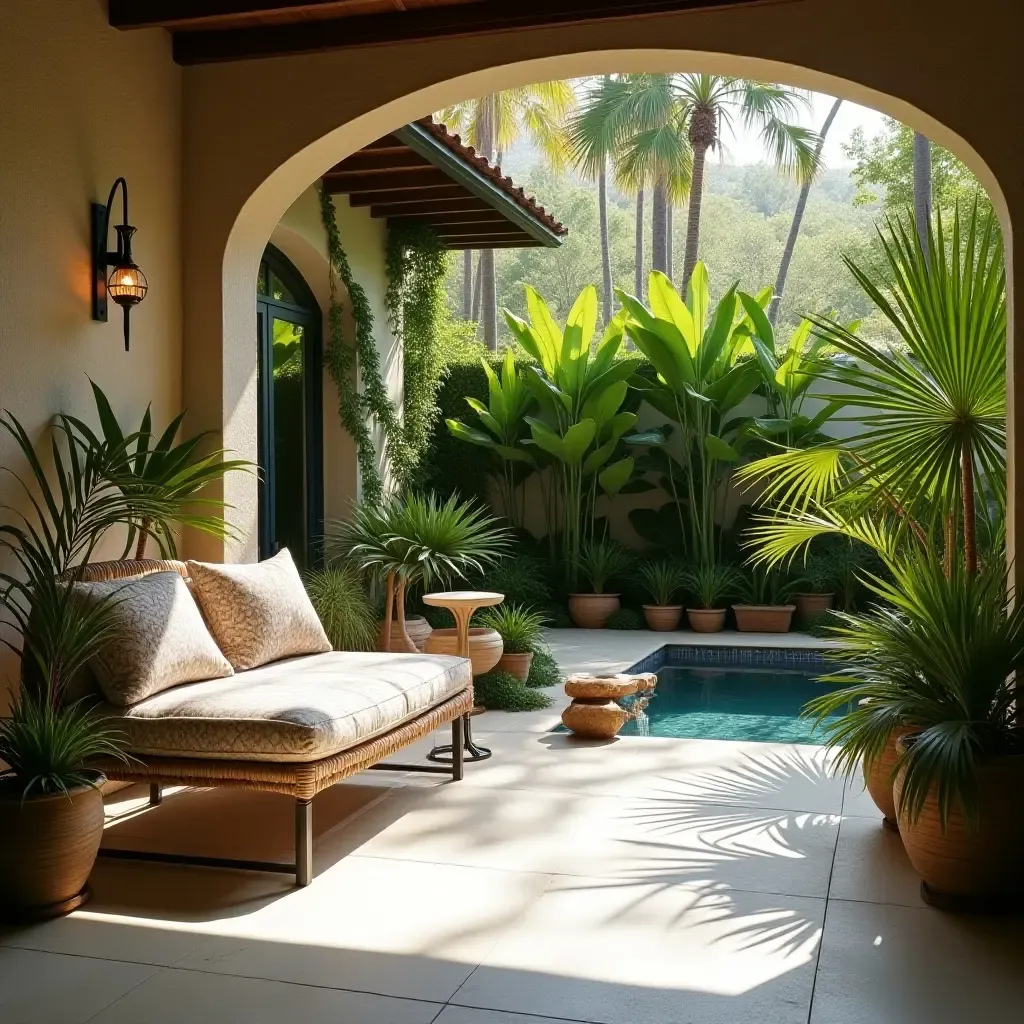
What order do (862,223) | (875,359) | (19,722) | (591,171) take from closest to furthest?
1. (19,722)
2. (875,359)
3. (591,171)
4. (862,223)

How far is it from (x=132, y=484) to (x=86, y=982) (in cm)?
220

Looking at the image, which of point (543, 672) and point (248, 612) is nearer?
point (248, 612)

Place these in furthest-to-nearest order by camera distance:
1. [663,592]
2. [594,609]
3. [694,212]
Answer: [694,212], [594,609], [663,592]

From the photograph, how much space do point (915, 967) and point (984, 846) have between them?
1.76 ft

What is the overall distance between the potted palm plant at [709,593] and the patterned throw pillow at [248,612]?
591cm

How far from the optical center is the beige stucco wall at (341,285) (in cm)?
803

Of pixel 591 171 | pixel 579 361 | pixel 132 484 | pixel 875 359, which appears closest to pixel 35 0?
pixel 132 484

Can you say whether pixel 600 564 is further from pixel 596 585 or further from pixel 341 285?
pixel 341 285

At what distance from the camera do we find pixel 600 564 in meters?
10.7

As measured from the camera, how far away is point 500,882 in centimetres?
378

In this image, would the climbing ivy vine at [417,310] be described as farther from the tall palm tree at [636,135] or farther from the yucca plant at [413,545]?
the tall palm tree at [636,135]

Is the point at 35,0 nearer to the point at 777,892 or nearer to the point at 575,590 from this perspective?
the point at 777,892

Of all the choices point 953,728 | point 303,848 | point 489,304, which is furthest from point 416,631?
point 489,304

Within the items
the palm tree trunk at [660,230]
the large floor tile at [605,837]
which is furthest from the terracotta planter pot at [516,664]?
the palm tree trunk at [660,230]
